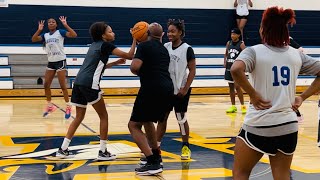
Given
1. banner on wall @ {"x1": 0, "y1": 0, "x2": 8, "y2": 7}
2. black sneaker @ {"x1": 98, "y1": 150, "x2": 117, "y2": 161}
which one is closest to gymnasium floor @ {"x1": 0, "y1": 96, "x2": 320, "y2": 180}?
black sneaker @ {"x1": 98, "y1": 150, "x2": 117, "y2": 161}

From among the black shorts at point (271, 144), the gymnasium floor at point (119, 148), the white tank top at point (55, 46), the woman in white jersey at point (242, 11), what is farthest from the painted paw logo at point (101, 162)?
the woman in white jersey at point (242, 11)

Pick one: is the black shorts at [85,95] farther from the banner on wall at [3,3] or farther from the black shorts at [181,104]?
the banner on wall at [3,3]

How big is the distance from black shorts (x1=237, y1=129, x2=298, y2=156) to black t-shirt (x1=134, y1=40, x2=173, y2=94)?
2.38 m

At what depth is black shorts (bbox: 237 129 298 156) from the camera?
388 centimetres

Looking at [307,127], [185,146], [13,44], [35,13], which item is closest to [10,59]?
[13,44]

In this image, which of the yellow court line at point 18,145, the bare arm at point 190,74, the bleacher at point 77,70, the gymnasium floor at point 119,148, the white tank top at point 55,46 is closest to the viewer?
the gymnasium floor at point 119,148

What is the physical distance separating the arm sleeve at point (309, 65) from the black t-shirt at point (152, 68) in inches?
92.8

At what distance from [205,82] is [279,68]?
13.8 m

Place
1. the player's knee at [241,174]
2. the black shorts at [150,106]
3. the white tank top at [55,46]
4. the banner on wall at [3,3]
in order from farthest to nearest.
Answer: the banner on wall at [3,3] → the white tank top at [55,46] → the black shorts at [150,106] → the player's knee at [241,174]

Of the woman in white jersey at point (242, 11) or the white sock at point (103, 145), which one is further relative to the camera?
the woman in white jersey at point (242, 11)

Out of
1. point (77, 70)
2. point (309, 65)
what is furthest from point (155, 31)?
point (77, 70)

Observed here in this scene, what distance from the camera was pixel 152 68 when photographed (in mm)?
6176

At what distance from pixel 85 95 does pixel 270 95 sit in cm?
354

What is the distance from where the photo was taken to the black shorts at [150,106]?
20.2 ft
